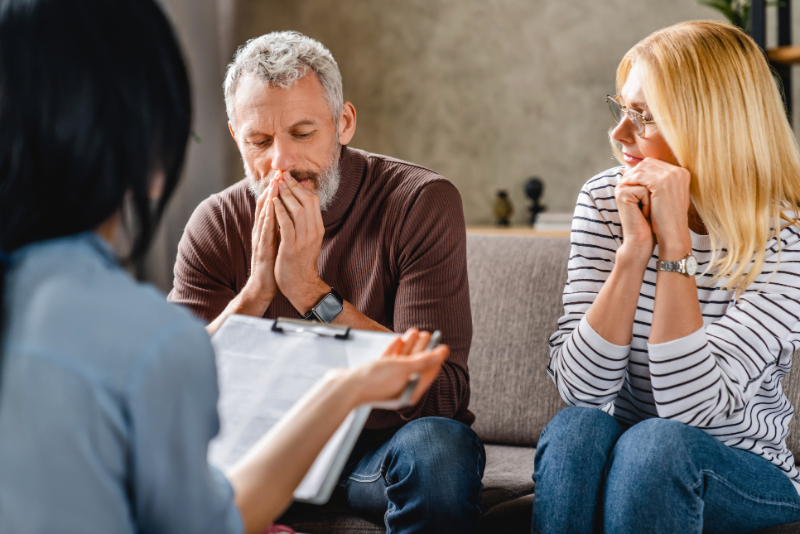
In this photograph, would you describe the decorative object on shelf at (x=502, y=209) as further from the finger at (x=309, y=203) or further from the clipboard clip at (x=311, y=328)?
the clipboard clip at (x=311, y=328)

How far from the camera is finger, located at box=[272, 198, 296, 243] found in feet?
4.43

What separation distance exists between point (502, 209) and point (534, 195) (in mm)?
144

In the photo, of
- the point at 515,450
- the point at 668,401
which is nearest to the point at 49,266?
the point at 668,401

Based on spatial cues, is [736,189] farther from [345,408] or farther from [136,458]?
[136,458]

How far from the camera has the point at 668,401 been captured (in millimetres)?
1166

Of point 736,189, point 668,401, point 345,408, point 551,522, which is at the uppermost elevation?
point 736,189

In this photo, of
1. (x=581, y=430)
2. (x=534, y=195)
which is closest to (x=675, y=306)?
(x=581, y=430)

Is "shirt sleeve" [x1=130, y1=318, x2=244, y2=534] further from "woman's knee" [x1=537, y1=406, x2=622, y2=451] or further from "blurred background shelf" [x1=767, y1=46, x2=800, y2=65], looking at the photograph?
"blurred background shelf" [x1=767, y1=46, x2=800, y2=65]

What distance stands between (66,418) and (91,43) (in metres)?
0.29

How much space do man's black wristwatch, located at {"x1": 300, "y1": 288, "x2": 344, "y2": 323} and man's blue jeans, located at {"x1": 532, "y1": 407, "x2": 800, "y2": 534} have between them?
0.43 metres

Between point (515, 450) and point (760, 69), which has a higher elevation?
point (760, 69)

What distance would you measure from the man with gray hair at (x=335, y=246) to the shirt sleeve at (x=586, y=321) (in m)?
0.20

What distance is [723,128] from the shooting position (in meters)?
1.24

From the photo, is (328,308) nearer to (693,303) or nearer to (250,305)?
(250,305)
